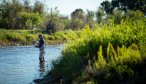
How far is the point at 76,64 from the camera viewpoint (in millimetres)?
14555

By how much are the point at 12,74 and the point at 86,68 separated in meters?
7.55

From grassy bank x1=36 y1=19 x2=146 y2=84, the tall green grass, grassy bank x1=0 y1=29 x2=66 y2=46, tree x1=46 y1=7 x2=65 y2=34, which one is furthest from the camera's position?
tree x1=46 y1=7 x2=65 y2=34

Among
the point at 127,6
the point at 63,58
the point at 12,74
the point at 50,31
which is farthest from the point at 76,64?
the point at 127,6

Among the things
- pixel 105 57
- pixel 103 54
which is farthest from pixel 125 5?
pixel 105 57

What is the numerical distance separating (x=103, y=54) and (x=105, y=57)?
1.02 ft

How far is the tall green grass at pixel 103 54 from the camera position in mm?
12203

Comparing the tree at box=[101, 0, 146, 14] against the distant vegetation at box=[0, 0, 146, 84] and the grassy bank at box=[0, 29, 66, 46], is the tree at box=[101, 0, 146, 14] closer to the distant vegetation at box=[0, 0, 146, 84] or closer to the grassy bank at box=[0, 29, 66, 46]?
the grassy bank at box=[0, 29, 66, 46]

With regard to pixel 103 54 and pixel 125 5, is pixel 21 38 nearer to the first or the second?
pixel 125 5

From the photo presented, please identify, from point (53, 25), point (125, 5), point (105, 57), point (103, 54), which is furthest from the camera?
point (125, 5)

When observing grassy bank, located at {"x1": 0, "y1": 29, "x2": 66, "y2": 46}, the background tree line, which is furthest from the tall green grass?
the background tree line

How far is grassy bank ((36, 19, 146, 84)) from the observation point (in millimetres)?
11867

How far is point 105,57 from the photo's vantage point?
46.8 ft

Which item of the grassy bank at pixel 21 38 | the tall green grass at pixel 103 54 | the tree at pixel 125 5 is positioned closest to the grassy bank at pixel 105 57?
the tall green grass at pixel 103 54

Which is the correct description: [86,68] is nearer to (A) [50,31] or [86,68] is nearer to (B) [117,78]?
(B) [117,78]
